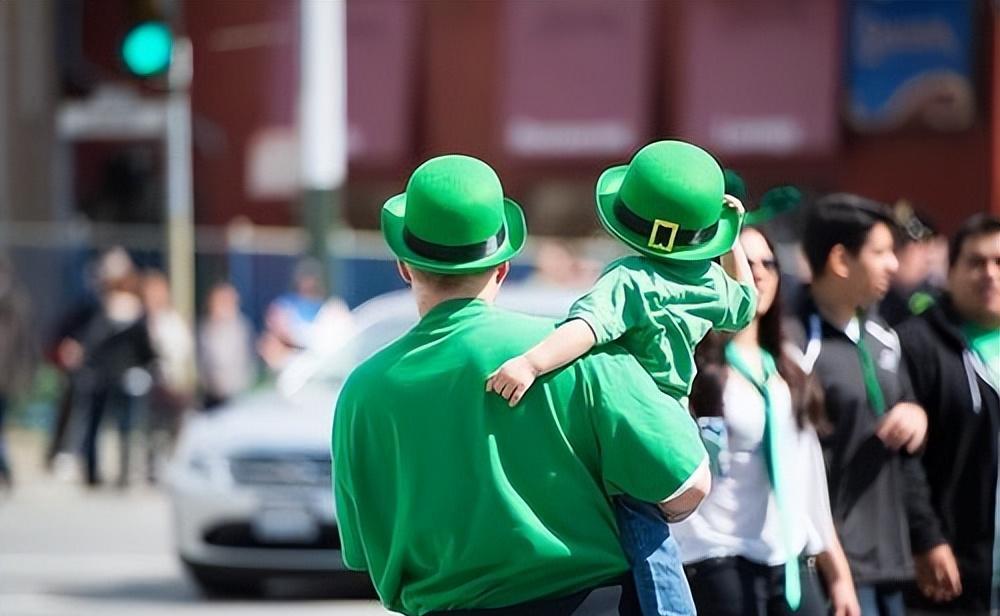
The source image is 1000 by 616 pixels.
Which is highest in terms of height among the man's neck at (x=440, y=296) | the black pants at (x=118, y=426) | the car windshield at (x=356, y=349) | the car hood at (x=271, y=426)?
the man's neck at (x=440, y=296)

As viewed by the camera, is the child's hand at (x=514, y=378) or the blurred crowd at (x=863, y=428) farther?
the blurred crowd at (x=863, y=428)

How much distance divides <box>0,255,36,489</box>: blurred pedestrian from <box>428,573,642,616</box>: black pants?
14.1 meters

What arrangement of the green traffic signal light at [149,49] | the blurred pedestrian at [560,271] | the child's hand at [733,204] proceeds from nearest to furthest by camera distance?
the child's hand at [733,204], the green traffic signal light at [149,49], the blurred pedestrian at [560,271]

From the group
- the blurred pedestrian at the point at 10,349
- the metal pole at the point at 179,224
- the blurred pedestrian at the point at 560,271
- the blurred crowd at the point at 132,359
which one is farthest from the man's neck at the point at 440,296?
the metal pole at the point at 179,224

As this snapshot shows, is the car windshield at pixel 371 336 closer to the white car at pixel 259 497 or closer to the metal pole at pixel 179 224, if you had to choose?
the white car at pixel 259 497

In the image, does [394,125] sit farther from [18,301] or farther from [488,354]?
[488,354]

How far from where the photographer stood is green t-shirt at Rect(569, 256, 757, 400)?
4570mm

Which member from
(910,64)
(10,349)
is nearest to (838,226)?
(10,349)

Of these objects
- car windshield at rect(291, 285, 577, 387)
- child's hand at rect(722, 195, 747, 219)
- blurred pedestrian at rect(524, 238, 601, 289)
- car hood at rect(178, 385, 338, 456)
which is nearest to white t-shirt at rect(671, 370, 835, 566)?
child's hand at rect(722, 195, 747, 219)

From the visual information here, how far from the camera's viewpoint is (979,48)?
88.4ft

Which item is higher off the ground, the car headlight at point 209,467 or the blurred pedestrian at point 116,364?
the car headlight at point 209,467

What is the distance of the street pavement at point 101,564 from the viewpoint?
41.4ft

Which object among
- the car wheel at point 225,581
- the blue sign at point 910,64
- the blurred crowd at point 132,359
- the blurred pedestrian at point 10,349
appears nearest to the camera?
the car wheel at point 225,581

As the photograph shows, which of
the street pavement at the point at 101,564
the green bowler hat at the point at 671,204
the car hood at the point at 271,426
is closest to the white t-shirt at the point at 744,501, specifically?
the green bowler hat at the point at 671,204
